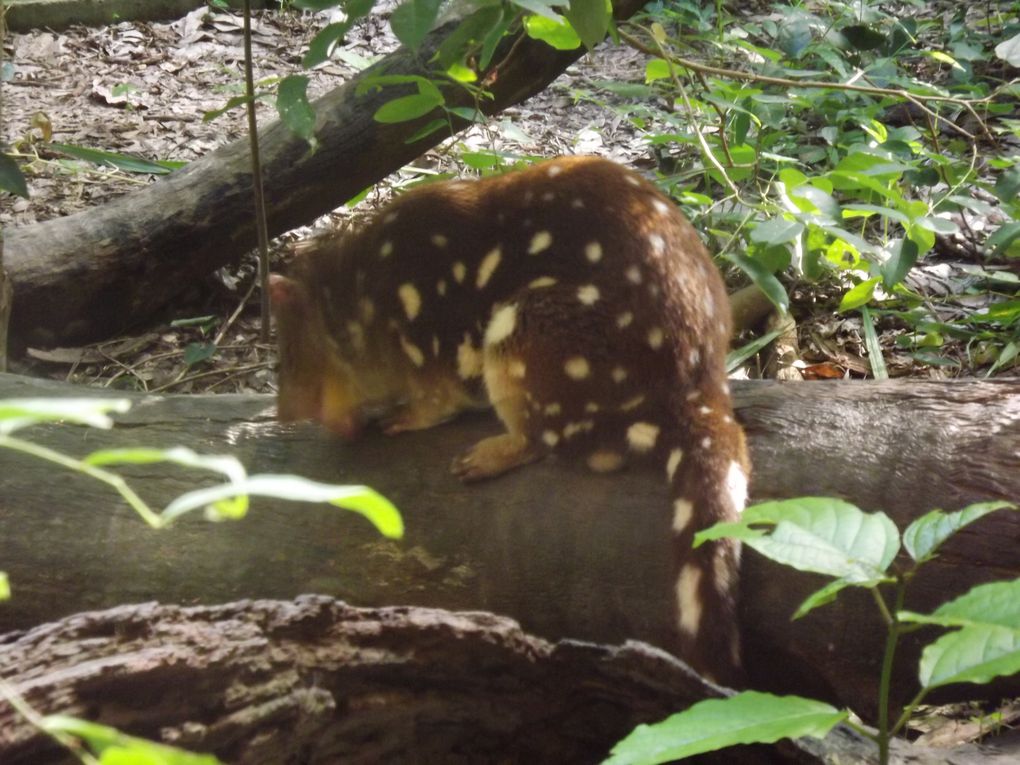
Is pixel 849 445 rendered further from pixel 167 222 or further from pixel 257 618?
pixel 167 222

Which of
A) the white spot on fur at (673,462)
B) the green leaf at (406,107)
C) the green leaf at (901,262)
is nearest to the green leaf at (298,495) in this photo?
the white spot on fur at (673,462)

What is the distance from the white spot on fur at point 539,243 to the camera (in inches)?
135

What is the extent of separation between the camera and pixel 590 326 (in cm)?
327

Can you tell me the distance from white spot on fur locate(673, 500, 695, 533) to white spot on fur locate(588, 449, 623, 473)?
0.30 metres

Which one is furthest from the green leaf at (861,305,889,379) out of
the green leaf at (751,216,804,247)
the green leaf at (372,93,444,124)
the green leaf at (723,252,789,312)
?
the green leaf at (372,93,444,124)

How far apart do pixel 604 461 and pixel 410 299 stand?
1.00m

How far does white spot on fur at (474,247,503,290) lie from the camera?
3557mm

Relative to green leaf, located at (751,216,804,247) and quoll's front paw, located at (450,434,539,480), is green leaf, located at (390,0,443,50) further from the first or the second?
green leaf, located at (751,216,804,247)

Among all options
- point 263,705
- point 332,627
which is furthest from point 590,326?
point 263,705

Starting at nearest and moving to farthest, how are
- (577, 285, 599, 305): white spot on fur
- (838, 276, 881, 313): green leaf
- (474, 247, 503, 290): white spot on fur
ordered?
(577, 285, 599, 305): white spot on fur → (474, 247, 503, 290): white spot on fur → (838, 276, 881, 313): green leaf

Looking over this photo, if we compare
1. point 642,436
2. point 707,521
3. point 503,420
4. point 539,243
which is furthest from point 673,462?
point 539,243

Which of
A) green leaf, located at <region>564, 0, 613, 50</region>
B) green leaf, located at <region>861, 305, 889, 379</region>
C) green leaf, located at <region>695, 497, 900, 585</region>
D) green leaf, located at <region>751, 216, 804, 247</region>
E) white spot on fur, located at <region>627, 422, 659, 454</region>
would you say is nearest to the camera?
green leaf, located at <region>695, 497, 900, 585</region>

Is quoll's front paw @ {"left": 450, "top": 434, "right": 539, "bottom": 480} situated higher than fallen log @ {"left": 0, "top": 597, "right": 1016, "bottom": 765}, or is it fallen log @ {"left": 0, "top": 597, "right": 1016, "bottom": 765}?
fallen log @ {"left": 0, "top": 597, "right": 1016, "bottom": 765}

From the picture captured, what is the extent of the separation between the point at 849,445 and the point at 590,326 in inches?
32.6
